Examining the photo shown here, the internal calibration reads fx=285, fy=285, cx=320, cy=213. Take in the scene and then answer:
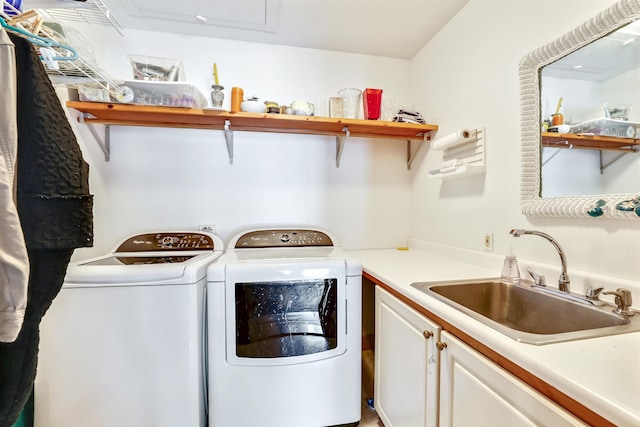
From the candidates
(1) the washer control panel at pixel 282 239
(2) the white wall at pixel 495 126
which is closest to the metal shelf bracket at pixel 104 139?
(1) the washer control panel at pixel 282 239

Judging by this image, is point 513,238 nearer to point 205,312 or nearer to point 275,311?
point 275,311

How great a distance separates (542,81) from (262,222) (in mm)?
1824

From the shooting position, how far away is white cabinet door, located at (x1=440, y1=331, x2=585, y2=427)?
2.08 ft

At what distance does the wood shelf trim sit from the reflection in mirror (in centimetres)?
85

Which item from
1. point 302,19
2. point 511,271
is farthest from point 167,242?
point 511,271

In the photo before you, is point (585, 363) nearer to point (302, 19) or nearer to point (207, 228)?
point (207, 228)

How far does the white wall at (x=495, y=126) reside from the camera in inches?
42.4

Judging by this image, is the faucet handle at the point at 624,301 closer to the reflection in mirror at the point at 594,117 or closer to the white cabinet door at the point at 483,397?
the reflection in mirror at the point at 594,117

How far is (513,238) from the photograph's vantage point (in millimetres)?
1408

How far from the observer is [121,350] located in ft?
4.38

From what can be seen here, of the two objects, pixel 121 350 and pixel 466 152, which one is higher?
pixel 466 152

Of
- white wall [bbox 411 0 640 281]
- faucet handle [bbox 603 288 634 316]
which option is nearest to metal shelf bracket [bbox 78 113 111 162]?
white wall [bbox 411 0 640 281]

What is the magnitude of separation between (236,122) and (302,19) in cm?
81

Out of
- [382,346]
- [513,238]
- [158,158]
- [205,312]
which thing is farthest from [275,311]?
[158,158]
